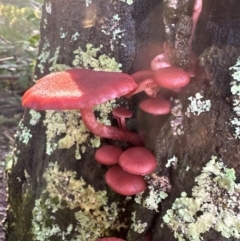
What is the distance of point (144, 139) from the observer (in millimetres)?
2188

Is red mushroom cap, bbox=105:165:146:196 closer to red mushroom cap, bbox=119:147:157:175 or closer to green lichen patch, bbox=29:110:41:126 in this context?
red mushroom cap, bbox=119:147:157:175

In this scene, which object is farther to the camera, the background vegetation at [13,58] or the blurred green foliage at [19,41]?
the background vegetation at [13,58]

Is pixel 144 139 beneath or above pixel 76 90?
beneath

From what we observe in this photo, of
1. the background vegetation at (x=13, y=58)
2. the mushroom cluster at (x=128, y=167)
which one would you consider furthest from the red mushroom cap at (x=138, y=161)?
the background vegetation at (x=13, y=58)

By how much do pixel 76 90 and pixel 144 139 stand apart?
2.13 ft

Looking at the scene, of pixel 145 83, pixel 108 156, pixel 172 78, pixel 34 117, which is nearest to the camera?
pixel 172 78

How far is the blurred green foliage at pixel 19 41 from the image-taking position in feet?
15.7

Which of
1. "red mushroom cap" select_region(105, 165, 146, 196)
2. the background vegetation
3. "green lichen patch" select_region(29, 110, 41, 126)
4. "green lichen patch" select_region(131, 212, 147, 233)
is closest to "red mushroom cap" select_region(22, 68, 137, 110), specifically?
"red mushroom cap" select_region(105, 165, 146, 196)

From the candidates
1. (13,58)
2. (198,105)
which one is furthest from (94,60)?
(13,58)

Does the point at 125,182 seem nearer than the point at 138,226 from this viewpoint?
Yes

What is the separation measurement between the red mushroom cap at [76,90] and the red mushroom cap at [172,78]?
13 centimetres

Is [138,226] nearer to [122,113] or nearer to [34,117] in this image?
[122,113]

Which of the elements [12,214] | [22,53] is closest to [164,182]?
[12,214]

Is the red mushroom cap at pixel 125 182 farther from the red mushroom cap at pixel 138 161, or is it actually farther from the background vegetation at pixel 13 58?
the background vegetation at pixel 13 58
